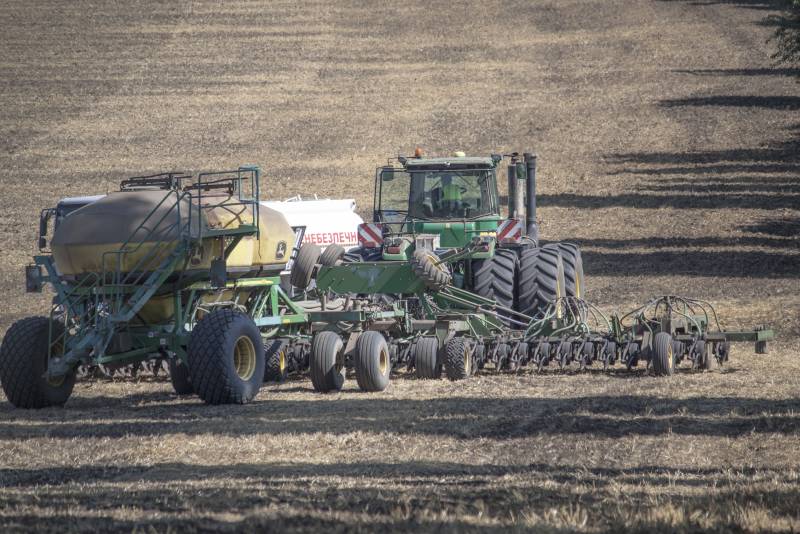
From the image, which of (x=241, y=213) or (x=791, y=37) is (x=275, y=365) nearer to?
(x=241, y=213)

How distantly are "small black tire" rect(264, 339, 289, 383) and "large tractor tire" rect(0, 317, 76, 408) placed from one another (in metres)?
2.33

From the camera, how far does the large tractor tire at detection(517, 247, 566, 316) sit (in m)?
15.4

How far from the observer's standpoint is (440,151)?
1366 inches

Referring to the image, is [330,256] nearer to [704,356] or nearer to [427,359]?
[427,359]

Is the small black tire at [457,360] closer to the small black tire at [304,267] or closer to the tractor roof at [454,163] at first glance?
the small black tire at [304,267]

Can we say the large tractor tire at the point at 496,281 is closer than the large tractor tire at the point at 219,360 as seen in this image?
No

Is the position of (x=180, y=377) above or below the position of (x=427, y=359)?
below

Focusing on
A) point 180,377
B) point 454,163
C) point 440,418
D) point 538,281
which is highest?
point 454,163

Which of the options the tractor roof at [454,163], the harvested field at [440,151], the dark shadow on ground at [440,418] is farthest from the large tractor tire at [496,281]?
the dark shadow on ground at [440,418]

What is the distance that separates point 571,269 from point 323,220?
7.90m

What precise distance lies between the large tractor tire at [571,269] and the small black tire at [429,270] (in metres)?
2.25

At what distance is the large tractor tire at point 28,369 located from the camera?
11656mm

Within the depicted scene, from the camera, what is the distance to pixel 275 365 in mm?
13469

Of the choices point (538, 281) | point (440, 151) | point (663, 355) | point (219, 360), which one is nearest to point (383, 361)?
point (219, 360)
